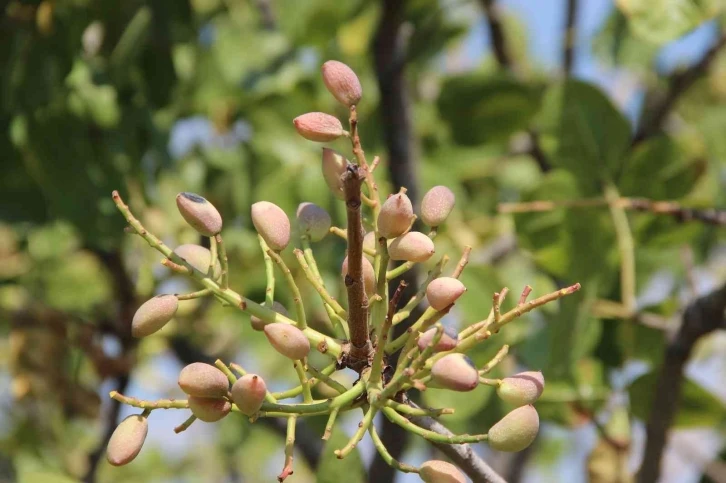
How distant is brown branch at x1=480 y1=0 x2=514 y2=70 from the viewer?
75.9 inches

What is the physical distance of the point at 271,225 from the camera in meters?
0.71

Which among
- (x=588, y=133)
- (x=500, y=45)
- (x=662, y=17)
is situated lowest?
(x=500, y=45)

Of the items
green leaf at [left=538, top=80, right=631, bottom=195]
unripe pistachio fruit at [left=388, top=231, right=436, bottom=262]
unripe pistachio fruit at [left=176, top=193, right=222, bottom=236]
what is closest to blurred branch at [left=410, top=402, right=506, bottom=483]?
unripe pistachio fruit at [left=388, top=231, right=436, bottom=262]

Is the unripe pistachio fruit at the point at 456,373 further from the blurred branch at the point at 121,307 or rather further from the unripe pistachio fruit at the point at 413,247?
the blurred branch at the point at 121,307

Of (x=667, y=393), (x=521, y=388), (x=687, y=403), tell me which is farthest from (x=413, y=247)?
(x=687, y=403)

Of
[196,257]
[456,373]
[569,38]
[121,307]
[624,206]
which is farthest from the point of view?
[569,38]

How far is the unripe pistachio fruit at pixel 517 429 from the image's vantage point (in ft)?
2.16

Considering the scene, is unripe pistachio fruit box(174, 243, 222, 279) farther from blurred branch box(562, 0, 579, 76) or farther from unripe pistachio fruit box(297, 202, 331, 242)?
blurred branch box(562, 0, 579, 76)

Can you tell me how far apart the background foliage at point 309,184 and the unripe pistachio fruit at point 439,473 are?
28cm

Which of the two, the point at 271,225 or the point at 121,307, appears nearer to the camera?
the point at 271,225

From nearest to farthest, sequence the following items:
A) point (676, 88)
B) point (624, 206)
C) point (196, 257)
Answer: point (196, 257) < point (624, 206) < point (676, 88)

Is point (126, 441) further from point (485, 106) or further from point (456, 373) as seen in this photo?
point (485, 106)

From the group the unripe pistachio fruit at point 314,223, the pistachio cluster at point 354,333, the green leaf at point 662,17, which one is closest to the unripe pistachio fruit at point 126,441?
the pistachio cluster at point 354,333

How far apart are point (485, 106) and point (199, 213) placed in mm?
982
